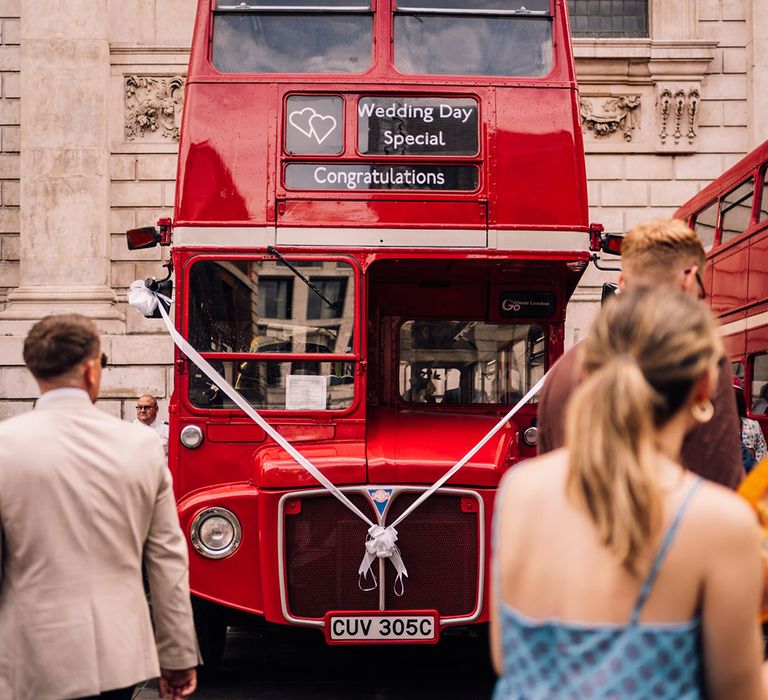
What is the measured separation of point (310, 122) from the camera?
6.66 metres

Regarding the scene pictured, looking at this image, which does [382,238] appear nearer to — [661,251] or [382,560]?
[382,560]

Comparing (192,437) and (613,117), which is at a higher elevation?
(613,117)

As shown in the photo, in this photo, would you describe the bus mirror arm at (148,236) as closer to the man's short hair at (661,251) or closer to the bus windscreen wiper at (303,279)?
the bus windscreen wiper at (303,279)

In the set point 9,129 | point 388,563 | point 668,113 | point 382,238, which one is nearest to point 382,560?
point 388,563

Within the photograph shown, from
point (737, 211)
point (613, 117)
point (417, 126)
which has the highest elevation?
point (613, 117)

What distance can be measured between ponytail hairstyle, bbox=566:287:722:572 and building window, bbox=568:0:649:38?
604 inches

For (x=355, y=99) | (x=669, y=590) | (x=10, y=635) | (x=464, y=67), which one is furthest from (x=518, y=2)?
(x=669, y=590)

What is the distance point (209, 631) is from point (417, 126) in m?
3.15

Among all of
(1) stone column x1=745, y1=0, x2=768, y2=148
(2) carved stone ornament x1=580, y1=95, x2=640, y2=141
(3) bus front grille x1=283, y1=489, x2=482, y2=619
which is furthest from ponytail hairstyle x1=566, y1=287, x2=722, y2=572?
(1) stone column x1=745, y1=0, x2=768, y2=148

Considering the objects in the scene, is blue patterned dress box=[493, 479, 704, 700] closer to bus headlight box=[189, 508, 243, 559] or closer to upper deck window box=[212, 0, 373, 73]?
bus headlight box=[189, 508, 243, 559]

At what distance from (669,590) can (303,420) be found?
471 cm

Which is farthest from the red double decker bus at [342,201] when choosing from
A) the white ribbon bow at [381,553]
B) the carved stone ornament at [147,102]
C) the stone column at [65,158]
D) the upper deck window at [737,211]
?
the carved stone ornament at [147,102]

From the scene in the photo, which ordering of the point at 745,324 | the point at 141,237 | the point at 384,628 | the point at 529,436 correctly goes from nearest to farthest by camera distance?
the point at 384,628
the point at 141,237
the point at 529,436
the point at 745,324

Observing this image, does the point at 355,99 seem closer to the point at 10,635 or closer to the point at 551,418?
the point at 551,418
